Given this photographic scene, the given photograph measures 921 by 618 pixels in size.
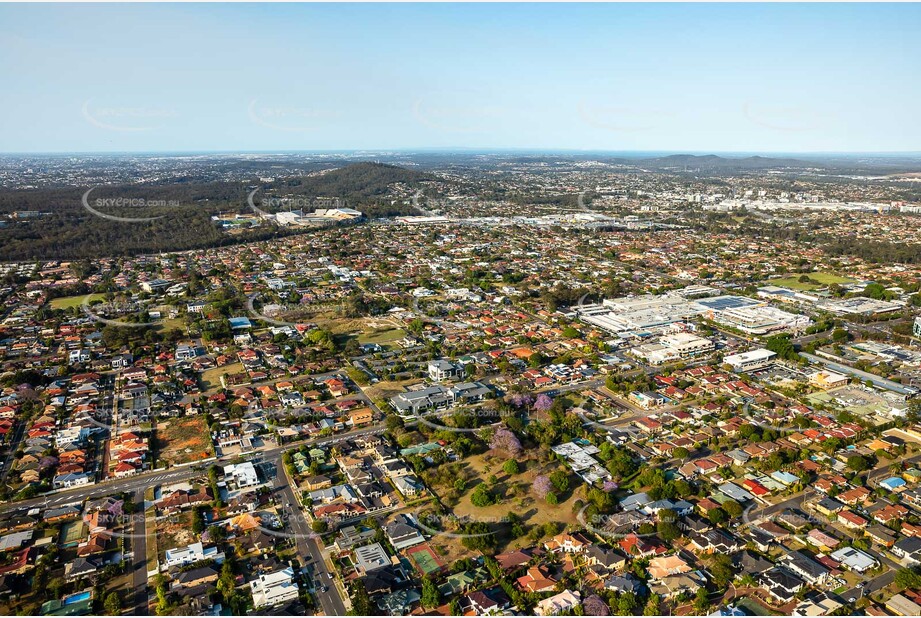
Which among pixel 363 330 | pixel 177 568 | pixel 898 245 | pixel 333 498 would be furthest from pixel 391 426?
pixel 898 245

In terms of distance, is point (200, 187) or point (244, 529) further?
point (200, 187)

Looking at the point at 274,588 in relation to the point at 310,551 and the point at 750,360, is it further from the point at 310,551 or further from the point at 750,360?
the point at 750,360

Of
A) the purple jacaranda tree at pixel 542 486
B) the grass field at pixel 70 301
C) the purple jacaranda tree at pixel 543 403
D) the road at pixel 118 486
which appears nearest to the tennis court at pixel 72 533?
the road at pixel 118 486

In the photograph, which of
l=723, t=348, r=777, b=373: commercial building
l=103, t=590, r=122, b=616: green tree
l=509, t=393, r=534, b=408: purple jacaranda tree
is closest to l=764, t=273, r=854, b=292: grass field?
l=723, t=348, r=777, b=373: commercial building

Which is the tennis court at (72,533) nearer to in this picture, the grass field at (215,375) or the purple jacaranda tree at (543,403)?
the grass field at (215,375)

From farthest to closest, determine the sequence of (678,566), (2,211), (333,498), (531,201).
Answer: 1. (531,201)
2. (2,211)
3. (333,498)
4. (678,566)

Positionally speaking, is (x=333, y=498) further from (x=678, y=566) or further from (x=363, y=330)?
(x=363, y=330)
